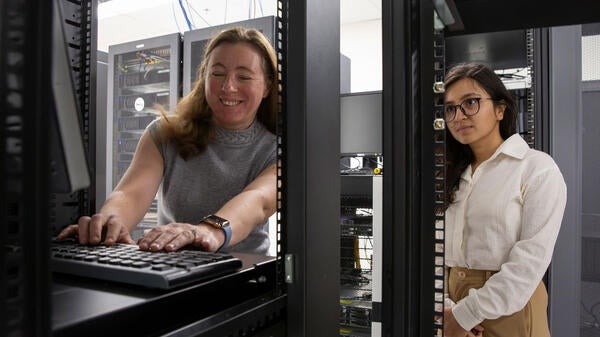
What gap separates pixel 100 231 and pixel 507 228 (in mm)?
1152

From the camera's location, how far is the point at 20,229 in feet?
0.67

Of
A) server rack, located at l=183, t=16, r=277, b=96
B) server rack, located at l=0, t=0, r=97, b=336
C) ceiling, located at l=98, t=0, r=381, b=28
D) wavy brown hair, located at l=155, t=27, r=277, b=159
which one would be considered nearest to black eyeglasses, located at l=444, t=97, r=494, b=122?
wavy brown hair, located at l=155, t=27, r=277, b=159

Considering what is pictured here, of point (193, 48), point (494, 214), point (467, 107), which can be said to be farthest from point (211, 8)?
point (494, 214)

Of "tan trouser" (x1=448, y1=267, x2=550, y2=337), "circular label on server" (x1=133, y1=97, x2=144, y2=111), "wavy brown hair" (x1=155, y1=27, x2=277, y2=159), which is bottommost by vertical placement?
"tan trouser" (x1=448, y1=267, x2=550, y2=337)

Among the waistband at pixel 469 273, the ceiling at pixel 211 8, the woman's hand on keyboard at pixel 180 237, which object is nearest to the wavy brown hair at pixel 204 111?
the woman's hand on keyboard at pixel 180 237

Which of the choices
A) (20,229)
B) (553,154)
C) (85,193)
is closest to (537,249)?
(553,154)

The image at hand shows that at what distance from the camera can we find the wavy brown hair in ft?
3.95

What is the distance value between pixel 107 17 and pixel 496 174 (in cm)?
396

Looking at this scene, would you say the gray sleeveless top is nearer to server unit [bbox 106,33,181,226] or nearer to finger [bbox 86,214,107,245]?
finger [bbox 86,214,107,245]

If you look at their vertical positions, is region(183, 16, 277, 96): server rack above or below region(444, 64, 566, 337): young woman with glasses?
above

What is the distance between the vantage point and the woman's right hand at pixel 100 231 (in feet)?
1.91

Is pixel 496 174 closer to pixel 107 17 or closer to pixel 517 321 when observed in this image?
pixel 517 321

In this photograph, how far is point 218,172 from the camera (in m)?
1.25

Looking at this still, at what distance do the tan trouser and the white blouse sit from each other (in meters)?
0.02
